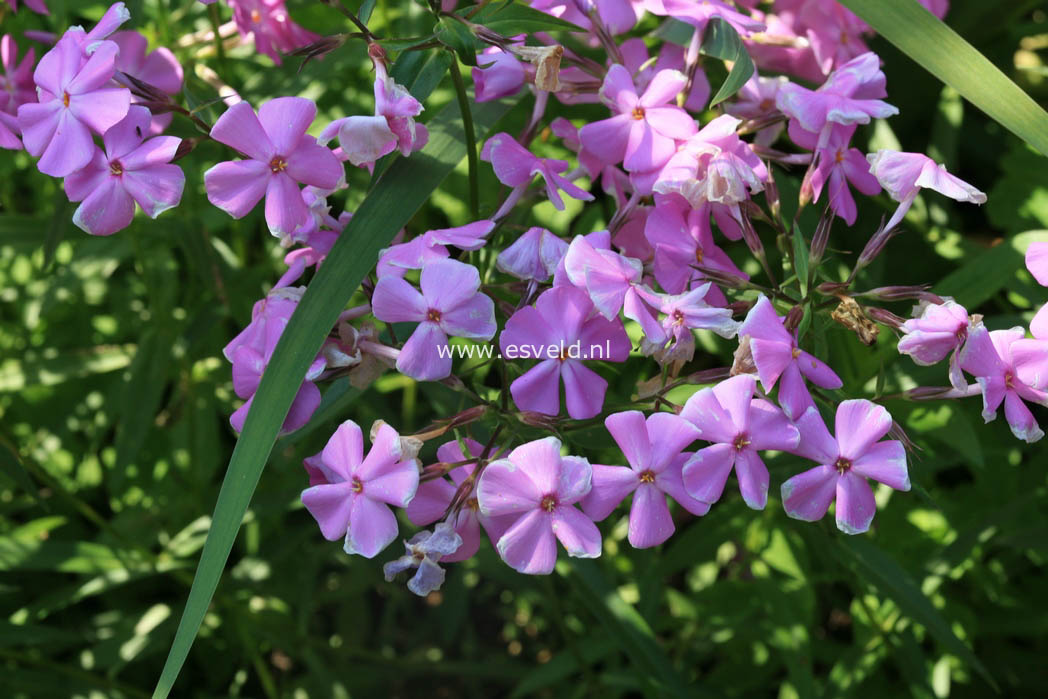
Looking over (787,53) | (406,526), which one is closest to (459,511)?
(406,526)

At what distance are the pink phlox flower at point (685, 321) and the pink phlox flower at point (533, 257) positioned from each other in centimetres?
10

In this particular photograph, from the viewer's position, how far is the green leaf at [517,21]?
859 mm

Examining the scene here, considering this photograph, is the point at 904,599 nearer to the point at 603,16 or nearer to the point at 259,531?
the point at 603,16

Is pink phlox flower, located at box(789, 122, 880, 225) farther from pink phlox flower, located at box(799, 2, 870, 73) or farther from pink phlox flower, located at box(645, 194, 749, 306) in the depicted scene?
pink phlox flower, located at box(799, 2, 870, 73)

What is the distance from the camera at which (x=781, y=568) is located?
1.36 m

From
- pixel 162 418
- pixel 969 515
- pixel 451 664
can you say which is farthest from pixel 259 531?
pixel 969 515

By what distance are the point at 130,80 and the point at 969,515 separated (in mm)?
1320

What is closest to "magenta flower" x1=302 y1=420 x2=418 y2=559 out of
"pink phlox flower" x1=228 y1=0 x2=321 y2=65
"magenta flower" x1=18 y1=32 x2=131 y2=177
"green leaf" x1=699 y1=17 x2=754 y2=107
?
"magenta flower" x1=18 y1=32 x2=131 y2=177

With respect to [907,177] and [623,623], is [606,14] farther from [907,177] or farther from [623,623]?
[623,623]

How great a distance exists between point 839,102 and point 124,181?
663 millimetres

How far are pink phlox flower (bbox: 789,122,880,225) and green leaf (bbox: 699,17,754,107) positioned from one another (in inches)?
3.9

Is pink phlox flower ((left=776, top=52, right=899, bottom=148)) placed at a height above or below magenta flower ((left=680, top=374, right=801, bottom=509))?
above

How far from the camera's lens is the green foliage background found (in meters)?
1.28

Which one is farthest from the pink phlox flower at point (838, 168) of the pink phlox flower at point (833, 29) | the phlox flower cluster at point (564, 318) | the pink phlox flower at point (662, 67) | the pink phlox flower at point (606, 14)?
the pink phlox flower at point (833, 29)
